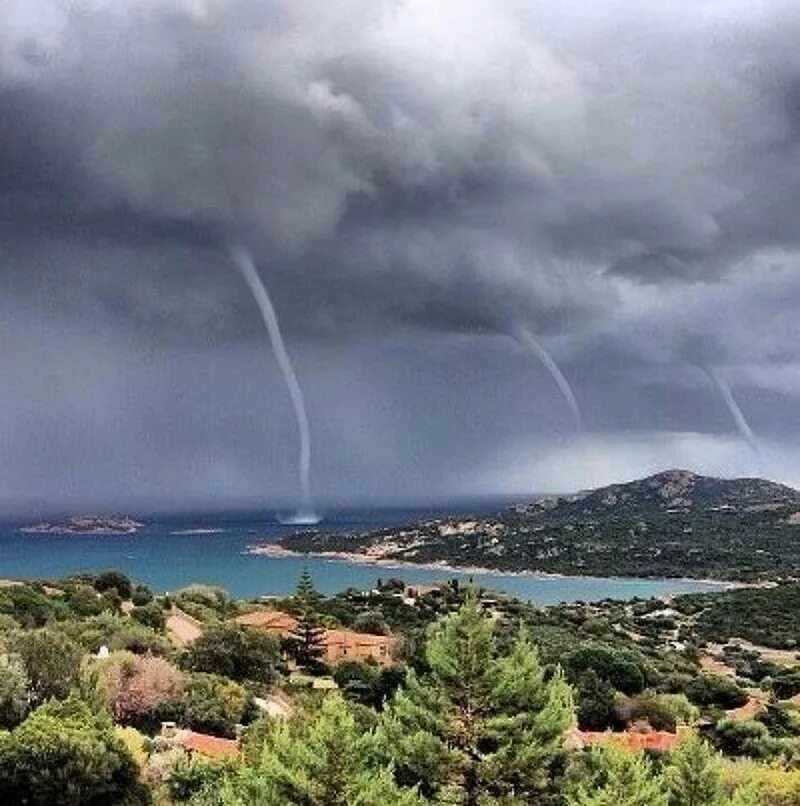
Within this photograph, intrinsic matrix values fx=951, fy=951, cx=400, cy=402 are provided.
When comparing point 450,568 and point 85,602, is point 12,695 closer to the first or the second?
point 85,602

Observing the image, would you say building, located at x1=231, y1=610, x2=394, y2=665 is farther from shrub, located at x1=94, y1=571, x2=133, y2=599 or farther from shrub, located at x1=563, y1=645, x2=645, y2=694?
shrub, located at x1=563, y1=645, x2=645, y2=694

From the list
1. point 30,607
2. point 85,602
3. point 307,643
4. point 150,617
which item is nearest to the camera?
point 30,607

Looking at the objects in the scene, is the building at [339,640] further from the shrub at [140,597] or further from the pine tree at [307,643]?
the shrub at [140,597]

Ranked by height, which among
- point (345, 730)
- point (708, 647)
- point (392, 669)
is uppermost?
point (345, 730)

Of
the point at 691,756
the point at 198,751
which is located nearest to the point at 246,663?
the point at 198,751

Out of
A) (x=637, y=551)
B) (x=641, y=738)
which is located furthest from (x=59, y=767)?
(x=637, y=551)

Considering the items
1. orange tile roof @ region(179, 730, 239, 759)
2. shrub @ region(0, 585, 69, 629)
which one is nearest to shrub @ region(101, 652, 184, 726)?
orange tile roof @ region(179, 730, 239, 759)

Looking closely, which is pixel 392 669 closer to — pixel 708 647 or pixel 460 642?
pixel 460 642
